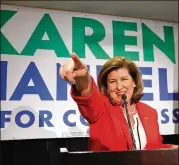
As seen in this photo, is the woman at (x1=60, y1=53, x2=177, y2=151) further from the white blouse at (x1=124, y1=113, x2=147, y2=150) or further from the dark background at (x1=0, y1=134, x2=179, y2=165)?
the dark background at (x1=0, y1=134, x2=179, y2=165)

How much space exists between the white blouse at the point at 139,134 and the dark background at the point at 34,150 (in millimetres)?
483

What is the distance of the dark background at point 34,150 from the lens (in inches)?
50.8

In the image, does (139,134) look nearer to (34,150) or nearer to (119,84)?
(119,84)

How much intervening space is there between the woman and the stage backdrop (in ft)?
1.34

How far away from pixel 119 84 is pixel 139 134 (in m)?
0.21

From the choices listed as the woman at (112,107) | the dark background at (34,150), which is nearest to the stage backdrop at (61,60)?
the dark background at (34,150)

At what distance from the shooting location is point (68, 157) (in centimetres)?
45

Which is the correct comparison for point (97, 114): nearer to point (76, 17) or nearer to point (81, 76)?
point (81, 76)

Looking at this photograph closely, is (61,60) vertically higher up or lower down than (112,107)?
higher up

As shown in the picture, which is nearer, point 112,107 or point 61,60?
point 112,107

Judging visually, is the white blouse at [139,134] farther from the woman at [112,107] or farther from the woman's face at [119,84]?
the woman's face at [119,84]

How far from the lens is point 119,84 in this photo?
1.04 metres

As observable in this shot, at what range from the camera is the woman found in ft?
2.73

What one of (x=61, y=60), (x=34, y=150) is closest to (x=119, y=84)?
(x=61, y=60)
